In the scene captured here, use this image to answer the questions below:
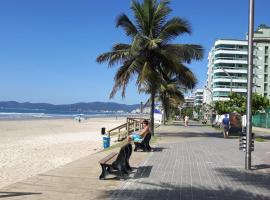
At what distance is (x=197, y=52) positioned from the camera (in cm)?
2934

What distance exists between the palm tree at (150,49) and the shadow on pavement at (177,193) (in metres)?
18.9

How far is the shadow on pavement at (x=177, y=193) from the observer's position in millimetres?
8586

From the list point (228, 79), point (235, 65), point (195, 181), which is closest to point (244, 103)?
point (195, 181)

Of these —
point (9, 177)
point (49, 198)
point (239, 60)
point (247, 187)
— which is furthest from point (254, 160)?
point (239, 60)

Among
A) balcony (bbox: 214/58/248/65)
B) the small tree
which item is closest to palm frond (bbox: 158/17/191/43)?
the small tree

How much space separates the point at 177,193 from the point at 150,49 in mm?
20025

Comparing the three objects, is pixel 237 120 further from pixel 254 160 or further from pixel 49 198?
pixel 49 198

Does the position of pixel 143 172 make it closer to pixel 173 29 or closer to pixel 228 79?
pixel 173 29

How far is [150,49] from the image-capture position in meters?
28.4

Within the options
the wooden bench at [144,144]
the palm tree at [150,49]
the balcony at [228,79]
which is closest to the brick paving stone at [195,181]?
the wooden bench at [144,144]

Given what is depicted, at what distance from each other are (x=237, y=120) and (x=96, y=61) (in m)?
9.82

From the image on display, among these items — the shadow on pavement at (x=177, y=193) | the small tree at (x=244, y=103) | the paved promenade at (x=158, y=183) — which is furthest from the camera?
the small tree at (x=244, y=103)

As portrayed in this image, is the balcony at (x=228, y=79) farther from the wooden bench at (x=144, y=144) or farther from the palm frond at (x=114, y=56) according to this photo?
the wooden bench at (x=144, y=144)

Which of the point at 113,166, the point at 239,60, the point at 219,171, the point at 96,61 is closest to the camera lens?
the point at 113,166
